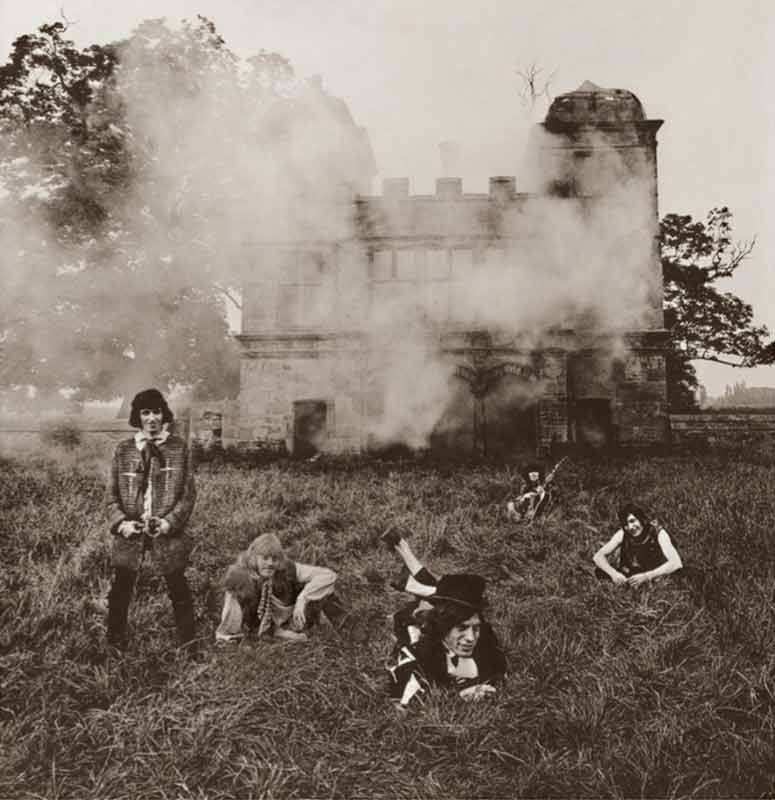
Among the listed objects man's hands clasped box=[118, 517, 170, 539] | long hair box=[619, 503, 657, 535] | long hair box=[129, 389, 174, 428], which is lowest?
long hair box=[619, 503, 657, 535]

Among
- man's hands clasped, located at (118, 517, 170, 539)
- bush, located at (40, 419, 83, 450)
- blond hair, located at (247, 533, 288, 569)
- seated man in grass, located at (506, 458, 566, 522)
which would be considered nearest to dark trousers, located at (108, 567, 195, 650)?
man's hands clasped, located at (118, 517, 170, 539)

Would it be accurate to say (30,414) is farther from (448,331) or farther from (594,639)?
(594,639)

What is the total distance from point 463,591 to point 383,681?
0.68m

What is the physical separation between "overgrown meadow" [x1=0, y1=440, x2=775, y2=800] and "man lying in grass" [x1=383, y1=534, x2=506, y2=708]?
11 cm

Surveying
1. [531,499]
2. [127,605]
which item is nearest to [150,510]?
[127,605]

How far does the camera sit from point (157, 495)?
3.71 metres

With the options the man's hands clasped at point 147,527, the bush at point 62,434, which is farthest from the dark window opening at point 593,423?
the man's hands clasped at point 147,527

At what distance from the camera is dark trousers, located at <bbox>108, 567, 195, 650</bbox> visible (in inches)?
142

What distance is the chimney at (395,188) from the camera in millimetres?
12062

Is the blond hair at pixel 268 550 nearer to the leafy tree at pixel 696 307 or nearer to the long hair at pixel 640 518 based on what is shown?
the long hair at pixel 640 518

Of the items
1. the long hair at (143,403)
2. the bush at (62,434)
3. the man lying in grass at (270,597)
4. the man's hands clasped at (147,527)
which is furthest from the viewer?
the bush at (62,434)

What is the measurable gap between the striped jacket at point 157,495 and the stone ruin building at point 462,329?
7596 millimetres

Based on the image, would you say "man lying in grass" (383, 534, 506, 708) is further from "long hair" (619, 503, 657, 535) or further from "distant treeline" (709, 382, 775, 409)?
"distant treeline" (709, 382, 775, 409)

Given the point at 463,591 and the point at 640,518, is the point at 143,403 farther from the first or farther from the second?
the point at 640,518
